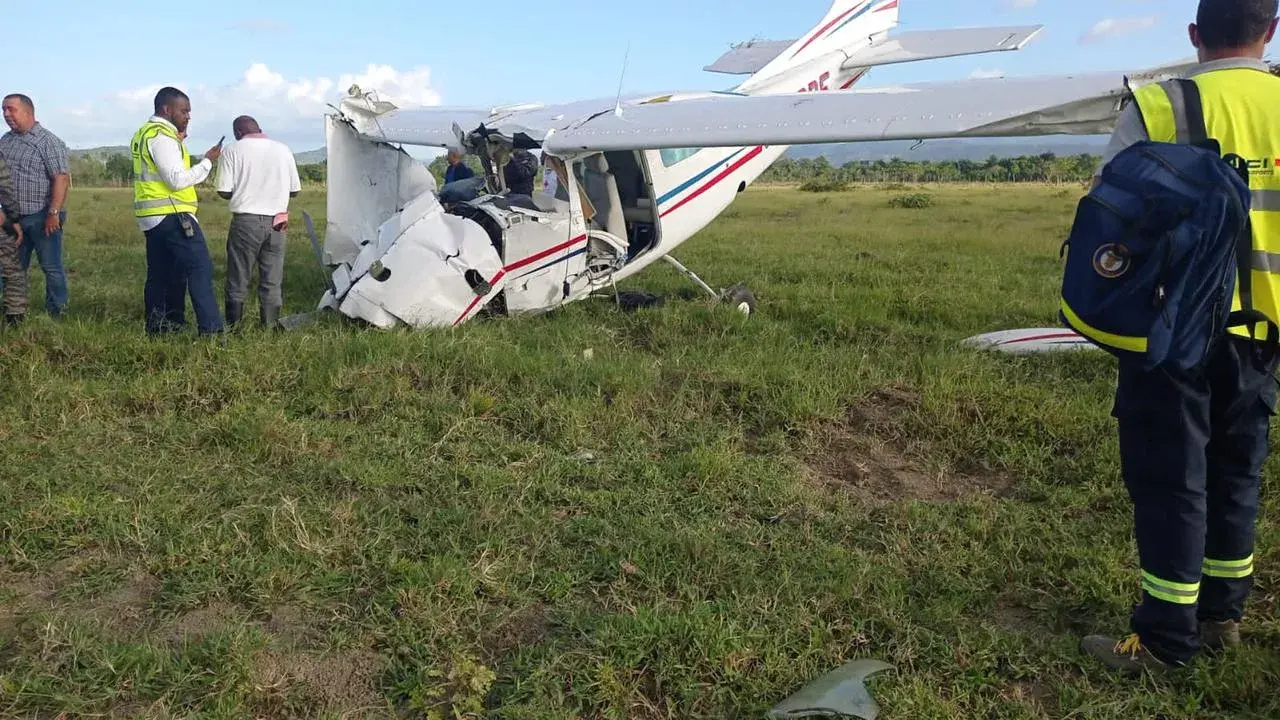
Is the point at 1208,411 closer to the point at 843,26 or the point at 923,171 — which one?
the point at 843,26

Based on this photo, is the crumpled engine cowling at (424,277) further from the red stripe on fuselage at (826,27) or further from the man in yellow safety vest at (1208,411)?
the red stripe on fuselage at (826,27)

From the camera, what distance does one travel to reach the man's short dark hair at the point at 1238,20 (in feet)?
7.89

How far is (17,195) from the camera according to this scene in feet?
22.5

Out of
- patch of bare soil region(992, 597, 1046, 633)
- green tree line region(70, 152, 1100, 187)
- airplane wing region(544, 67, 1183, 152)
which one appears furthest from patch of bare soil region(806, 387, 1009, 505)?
green tree line region(70, 152, 1100, 187)

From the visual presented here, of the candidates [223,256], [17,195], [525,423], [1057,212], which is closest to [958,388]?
[525,423]

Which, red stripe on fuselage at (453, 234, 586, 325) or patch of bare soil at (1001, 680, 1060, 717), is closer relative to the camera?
patch of bare soil at (1001, 680, 1060, 717)

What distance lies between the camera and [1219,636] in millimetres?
2682

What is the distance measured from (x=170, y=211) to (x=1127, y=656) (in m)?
6.21

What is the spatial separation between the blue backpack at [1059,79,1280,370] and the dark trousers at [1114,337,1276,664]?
4.3 inches

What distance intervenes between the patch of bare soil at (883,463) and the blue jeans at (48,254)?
654 centimetres

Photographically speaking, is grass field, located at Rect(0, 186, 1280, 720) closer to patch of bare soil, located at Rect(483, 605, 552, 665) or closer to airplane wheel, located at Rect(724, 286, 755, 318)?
patch of bare soil, located at Rect(483, 605, 552, 665)

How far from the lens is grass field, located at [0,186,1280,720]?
2.52 meters

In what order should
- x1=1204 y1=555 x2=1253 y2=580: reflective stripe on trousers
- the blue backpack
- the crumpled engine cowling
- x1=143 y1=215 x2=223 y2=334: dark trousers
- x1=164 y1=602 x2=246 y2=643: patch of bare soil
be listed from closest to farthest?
the blue backpack
x1=1204 y1=555 x2=1253 y2=580: reflective stripe on trousers
x1=164 y1=602 x2=246 y2=643: patch of bare soil
x1=143 y1=215 x2=223 y2=334: dark trousers
the crumpled engine cowling

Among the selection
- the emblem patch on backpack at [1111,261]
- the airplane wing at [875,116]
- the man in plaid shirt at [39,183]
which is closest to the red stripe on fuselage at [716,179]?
the airplane wing at [875,116]
